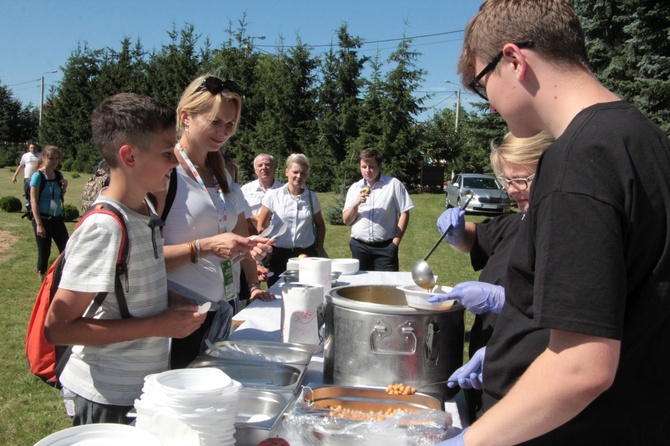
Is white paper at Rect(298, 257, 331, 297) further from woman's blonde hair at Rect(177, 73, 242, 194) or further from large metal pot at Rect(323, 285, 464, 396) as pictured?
large metal pot at Rect(323, 285, 464, 396)

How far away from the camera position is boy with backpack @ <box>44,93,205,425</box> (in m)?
1.46

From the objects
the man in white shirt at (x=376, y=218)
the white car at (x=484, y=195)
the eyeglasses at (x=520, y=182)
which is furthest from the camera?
the white car at (x=484, y=195)

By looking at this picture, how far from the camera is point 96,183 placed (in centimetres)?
437

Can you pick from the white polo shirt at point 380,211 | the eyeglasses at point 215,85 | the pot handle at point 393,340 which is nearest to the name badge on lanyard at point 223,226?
the eyeglasses at point 215,85

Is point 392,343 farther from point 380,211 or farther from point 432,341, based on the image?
point 380,211

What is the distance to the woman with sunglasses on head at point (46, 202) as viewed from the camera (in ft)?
22.0

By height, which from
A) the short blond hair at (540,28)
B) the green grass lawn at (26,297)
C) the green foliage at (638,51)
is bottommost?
the green grass lawn at (26,297)

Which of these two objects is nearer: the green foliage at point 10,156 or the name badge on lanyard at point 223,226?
the name badge on lanyard at point 223,226

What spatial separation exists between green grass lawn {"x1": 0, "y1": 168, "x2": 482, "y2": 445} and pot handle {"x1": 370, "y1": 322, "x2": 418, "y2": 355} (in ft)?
8.58

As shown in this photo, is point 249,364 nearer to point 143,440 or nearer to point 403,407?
point 403,407

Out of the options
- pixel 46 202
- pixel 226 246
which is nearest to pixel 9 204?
pixel 46 202

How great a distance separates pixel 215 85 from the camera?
2.23 m

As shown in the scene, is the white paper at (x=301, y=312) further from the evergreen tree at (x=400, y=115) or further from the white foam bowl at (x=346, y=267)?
the evergreen tree at (x=400, y=115)

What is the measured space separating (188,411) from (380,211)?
4.30 m
